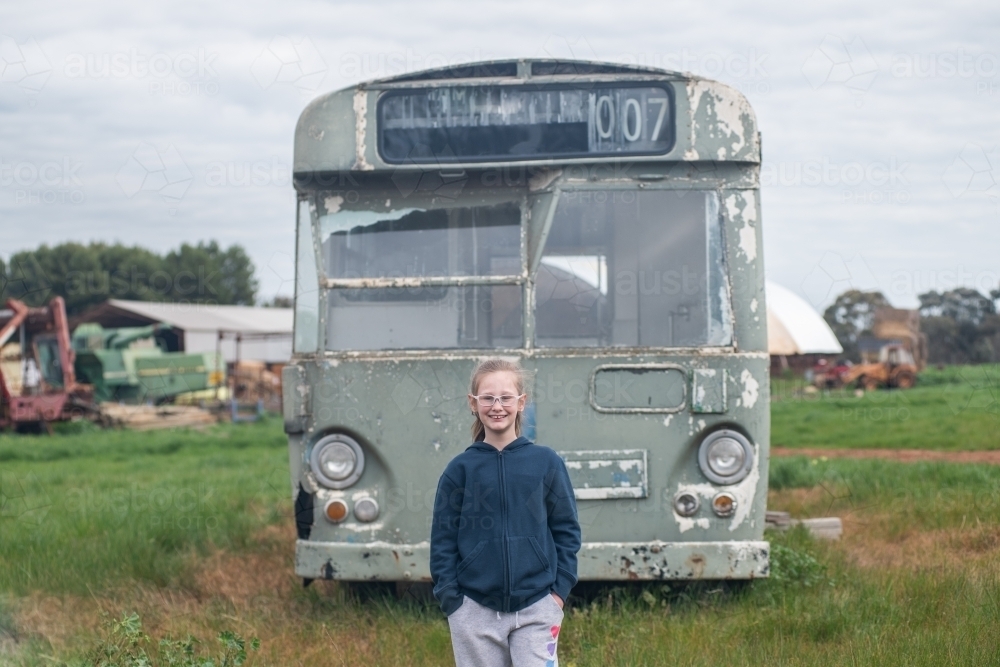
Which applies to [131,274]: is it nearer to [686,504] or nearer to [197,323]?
[197,323]

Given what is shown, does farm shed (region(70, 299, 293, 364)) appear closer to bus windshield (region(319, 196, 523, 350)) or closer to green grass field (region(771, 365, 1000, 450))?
green grass field (region(771, 365, 1000, 450))

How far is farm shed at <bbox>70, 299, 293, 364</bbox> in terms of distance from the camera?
43.9 metres

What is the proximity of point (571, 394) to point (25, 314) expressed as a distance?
22866 millimetres

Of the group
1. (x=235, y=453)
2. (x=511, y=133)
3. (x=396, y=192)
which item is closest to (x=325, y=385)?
(x=396, y=192)

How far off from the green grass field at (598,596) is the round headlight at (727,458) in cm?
64

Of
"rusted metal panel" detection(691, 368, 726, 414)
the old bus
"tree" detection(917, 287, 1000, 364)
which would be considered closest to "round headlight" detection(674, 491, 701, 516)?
the old bus

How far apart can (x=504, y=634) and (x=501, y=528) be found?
1.01ft

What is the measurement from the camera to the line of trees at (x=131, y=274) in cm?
5950

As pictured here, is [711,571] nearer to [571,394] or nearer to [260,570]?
[571,394]

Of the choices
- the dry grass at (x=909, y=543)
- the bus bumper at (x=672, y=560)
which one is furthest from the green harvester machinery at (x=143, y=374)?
the bus bumper at (x=672, y=560)

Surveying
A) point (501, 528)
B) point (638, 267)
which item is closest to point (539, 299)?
point (638, 267)

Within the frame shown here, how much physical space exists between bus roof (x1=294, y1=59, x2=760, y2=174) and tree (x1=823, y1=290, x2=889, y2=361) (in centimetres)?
4140

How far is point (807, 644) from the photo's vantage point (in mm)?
4852

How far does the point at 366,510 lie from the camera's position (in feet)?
18.2
